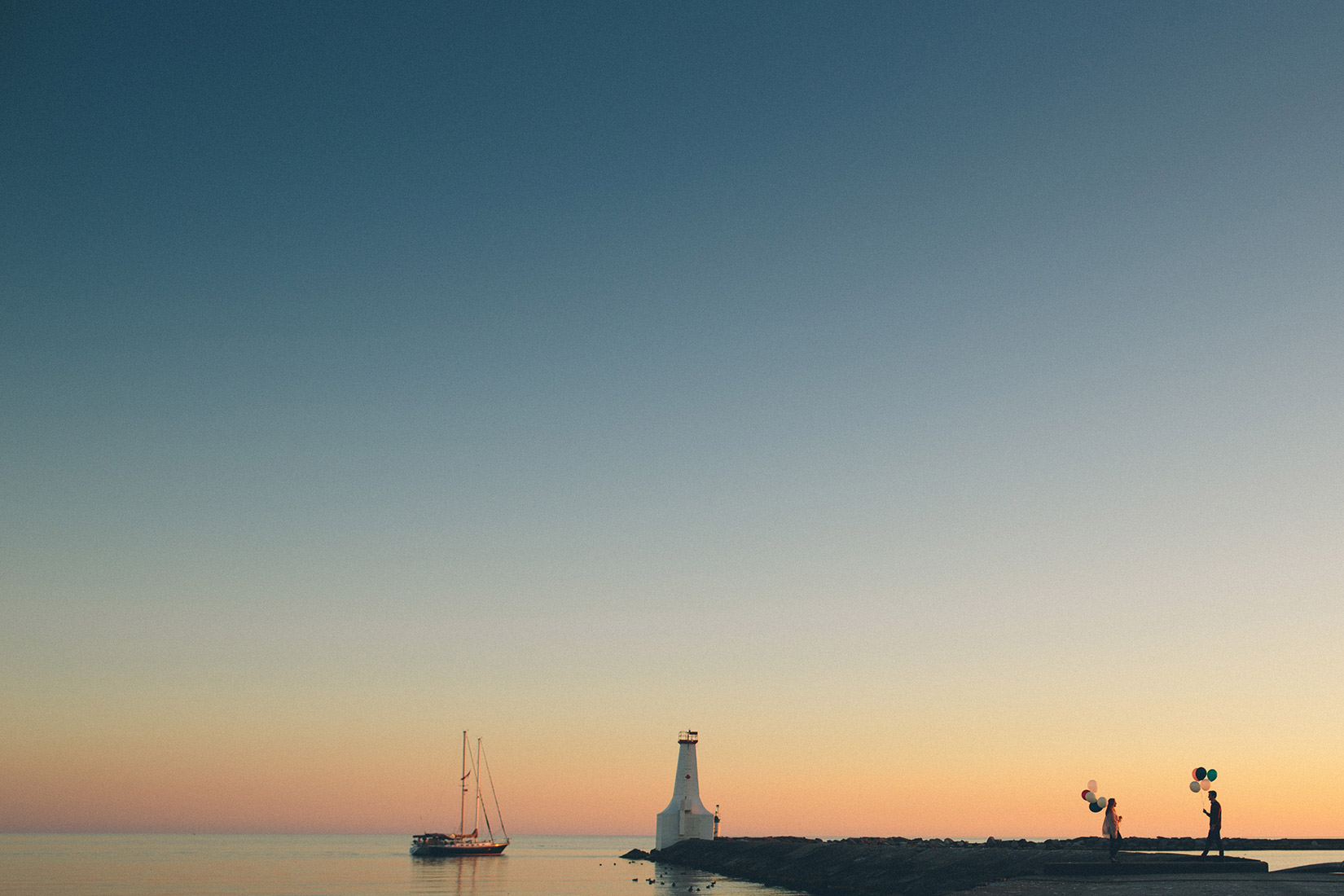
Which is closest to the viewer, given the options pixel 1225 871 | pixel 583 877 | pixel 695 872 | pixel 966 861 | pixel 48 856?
pixel 1225 871

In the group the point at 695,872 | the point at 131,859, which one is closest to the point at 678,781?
the point at 695,872

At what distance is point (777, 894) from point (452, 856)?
8286 centimetres

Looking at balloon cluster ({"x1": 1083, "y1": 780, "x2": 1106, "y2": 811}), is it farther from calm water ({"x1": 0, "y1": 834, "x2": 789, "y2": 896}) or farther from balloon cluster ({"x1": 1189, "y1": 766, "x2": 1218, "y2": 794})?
calm water ({"x1": 0, "y1": 834, "x2": 789, "y2": 896})

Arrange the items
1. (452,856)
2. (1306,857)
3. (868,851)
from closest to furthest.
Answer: (1306,857), (868,851), (452,856)

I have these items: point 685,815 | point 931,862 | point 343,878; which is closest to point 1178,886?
point 931,862

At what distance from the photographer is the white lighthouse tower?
78.4 m

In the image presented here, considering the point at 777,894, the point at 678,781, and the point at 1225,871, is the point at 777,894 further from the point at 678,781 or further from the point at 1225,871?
the point at 1225,871

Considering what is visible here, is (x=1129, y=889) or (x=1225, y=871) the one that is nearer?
(x=1129, y=889)

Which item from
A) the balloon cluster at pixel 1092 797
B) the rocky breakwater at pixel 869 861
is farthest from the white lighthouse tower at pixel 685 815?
the balloon cluster at pixel 1092 797

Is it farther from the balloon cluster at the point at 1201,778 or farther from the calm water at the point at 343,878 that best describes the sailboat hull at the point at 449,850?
the balloon cluster at the point at 1201,778

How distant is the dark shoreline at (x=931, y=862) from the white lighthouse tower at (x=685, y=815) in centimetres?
230

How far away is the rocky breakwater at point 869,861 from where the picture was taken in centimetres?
3631

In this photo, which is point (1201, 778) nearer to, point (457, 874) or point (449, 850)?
point (457, 874)

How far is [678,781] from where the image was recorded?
259ft
